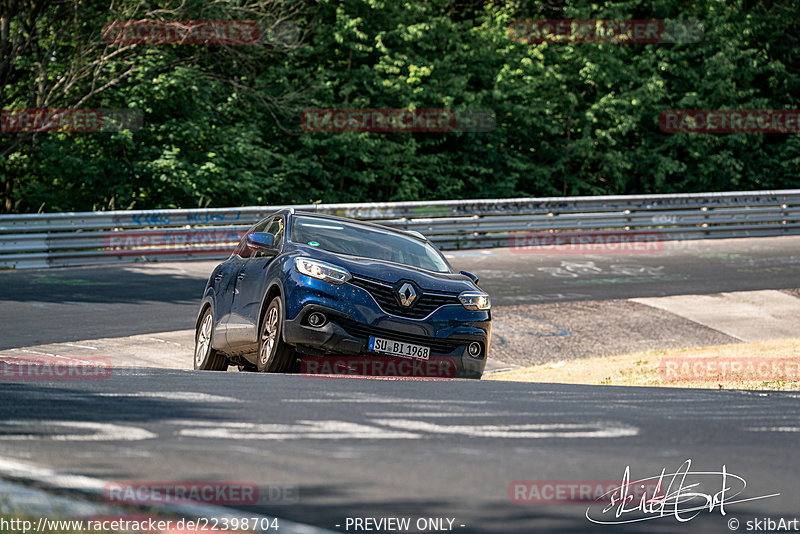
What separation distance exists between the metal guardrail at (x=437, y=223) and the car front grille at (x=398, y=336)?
1173 cm

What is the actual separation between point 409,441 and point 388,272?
423cm

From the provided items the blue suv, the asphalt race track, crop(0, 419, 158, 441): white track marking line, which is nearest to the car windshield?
the blue suv

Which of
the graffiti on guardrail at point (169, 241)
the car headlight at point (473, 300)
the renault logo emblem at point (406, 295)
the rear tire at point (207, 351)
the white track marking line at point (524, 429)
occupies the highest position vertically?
the white track marking line at point (524, 429)

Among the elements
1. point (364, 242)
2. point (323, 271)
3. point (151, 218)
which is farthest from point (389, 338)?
point (151, 218)

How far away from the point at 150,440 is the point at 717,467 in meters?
2.54

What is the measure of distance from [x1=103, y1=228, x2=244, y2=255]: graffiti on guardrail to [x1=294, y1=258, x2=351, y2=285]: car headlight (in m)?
11.6

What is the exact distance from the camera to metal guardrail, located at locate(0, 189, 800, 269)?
754 inches

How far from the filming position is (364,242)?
1009 cm

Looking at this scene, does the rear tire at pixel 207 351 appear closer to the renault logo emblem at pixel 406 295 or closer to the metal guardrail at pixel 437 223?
the renault logo emblem at pixel 406 295

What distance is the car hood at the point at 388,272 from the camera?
29.5 feet

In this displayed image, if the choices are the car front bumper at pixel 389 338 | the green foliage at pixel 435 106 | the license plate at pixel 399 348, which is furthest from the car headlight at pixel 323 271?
the green foliage at pixel 435 106

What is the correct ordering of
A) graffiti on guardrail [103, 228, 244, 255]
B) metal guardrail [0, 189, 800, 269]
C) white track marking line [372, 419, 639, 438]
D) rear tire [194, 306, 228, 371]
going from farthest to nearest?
graffiti on guardrail [103, 228, 244, 255] < metal guardrail [0, 189, 800, 269] < rear tire [194, 306, 228, 371] < white track marking line [372, 419, 639, 438]

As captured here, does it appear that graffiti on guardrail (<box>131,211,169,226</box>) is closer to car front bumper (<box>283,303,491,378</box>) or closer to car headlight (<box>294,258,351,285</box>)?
car headlight (<box>294,258,351,285</box>)

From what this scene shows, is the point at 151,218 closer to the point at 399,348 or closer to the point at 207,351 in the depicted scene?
the point at 207,351
